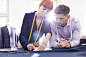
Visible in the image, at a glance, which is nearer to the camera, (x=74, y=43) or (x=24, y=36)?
(x=24, y=36)

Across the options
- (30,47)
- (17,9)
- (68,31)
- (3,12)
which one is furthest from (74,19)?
(3,12)

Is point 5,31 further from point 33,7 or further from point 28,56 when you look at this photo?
point 28,56

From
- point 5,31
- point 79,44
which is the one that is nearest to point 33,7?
point 5,31

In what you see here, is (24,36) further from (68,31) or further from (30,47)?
(68,31)

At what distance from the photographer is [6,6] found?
1866 millimetres

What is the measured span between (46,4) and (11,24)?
2.65ft

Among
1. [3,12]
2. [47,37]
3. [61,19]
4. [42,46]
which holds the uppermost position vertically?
[3,12]

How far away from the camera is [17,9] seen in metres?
1.88

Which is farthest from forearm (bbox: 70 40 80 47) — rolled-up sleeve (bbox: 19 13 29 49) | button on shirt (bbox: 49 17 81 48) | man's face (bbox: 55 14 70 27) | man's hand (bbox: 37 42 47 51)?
rolled-up sleeve (bbox: 19 13 29 49)

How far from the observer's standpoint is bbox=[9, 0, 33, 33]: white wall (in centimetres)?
185

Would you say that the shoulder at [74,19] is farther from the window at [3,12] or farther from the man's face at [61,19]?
the window at [3,12]

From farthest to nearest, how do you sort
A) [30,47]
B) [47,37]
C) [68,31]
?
[68,31] → [47,37] → [30,47]

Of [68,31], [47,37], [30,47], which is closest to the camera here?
[30,47]

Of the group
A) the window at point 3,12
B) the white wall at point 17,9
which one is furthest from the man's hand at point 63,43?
the window at point 3,12
